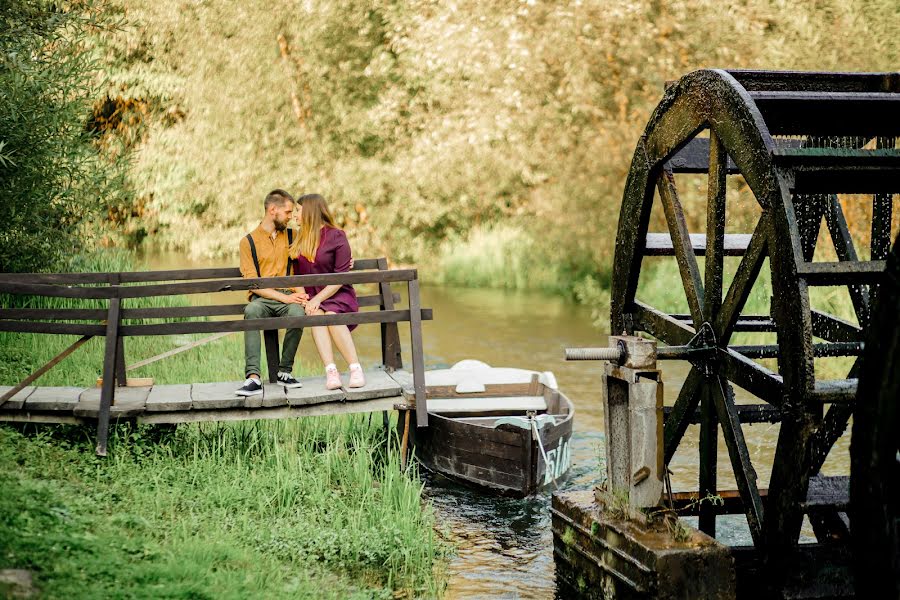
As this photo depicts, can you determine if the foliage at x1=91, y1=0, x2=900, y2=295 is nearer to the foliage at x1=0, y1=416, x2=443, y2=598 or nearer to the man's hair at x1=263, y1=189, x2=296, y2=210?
the man's hair at x1=263, y1=189, x2=296, y2=210

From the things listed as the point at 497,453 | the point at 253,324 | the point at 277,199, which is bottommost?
the point at 497,453

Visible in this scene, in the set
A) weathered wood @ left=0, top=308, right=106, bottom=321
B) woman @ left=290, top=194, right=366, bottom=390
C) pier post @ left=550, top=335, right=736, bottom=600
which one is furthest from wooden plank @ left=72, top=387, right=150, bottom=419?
pier post @ left=550, top=335, right=736, bottom=600

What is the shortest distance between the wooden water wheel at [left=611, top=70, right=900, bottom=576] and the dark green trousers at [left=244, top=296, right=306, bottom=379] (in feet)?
7.90

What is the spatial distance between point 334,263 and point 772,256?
3.70 metres

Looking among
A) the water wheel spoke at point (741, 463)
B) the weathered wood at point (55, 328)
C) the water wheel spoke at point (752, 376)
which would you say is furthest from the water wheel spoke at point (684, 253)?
the weathered wood at point (55, 328)

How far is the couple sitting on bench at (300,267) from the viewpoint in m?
7.94

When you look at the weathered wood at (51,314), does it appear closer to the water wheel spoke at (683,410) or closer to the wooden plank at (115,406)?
the wooden plank at (115,406)

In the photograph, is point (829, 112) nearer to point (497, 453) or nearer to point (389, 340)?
point (497, 453)

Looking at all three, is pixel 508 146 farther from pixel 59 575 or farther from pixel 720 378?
pixel 59 575

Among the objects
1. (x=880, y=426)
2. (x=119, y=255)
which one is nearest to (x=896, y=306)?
(x=880, y=426)

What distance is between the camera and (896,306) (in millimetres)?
3996

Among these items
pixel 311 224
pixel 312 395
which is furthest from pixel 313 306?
pixel 312 395

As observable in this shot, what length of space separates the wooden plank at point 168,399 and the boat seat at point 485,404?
2.22 metres

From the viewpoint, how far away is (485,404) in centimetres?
921
